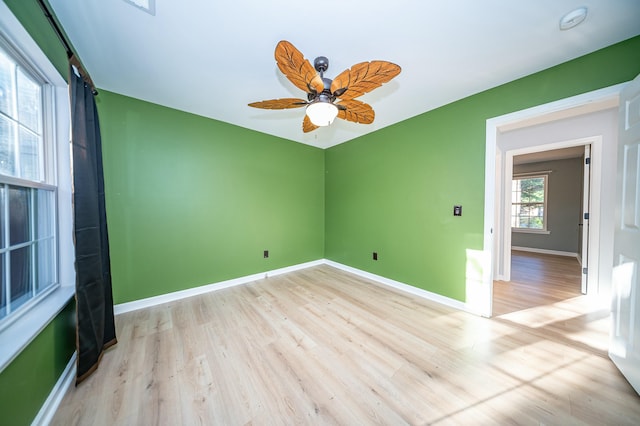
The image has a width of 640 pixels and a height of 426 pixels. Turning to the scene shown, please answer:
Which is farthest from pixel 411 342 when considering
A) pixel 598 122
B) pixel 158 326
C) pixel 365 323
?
pixel 598 122

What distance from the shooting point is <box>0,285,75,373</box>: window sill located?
87 centimetres

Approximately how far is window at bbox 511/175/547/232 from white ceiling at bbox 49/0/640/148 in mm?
4676

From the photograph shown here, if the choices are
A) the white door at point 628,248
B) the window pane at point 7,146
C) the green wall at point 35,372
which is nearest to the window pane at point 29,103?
the window pane at point 7,146

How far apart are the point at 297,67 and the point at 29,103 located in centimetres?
170

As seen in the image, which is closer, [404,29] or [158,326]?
[404,29]

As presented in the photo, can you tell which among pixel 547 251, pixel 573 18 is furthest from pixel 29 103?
pixel 547 251

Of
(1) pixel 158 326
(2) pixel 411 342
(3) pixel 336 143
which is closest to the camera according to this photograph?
(2) pixel 411 342

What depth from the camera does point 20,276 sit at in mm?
1180

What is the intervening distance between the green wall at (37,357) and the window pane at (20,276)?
0.20 m

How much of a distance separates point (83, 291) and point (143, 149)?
5.37ft

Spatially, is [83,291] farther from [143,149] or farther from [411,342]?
[411,342]

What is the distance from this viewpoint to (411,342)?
1747 mm

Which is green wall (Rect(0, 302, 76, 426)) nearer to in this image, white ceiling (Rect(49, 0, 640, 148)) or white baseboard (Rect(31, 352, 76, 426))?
white baseboard (Rect(31, 352, 76, 426))

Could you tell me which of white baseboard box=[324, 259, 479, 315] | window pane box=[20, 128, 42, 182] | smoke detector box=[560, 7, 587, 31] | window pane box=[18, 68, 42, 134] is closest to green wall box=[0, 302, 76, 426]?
window pane box=[20, 128, 42, 182]
